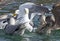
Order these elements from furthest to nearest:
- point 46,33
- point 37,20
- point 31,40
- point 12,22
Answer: point 37,20 < point 12,22 < point 46,33 < point 31,40

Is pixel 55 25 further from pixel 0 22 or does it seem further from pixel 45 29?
pixel 0 22

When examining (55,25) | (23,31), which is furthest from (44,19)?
(23,31)

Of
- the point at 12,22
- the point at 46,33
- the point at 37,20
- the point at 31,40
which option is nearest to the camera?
the point at 31,40

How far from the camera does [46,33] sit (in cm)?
1227

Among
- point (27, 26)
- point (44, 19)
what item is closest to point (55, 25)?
point (44, 19)

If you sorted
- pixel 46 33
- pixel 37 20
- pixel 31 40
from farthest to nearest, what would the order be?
pixel 37 20 < pixel 46 33 < pixel 31 40

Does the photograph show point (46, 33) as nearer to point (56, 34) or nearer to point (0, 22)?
point (56, 34)

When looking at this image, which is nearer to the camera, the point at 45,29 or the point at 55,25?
the point at 45,29

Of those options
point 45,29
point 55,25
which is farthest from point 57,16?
point 45,29

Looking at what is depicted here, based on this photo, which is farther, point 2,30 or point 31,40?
point 2,30

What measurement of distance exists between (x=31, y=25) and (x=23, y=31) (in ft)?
2.89

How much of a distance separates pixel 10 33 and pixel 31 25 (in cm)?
113

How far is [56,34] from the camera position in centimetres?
1216

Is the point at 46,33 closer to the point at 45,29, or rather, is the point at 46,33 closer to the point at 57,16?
the point at 45,29
